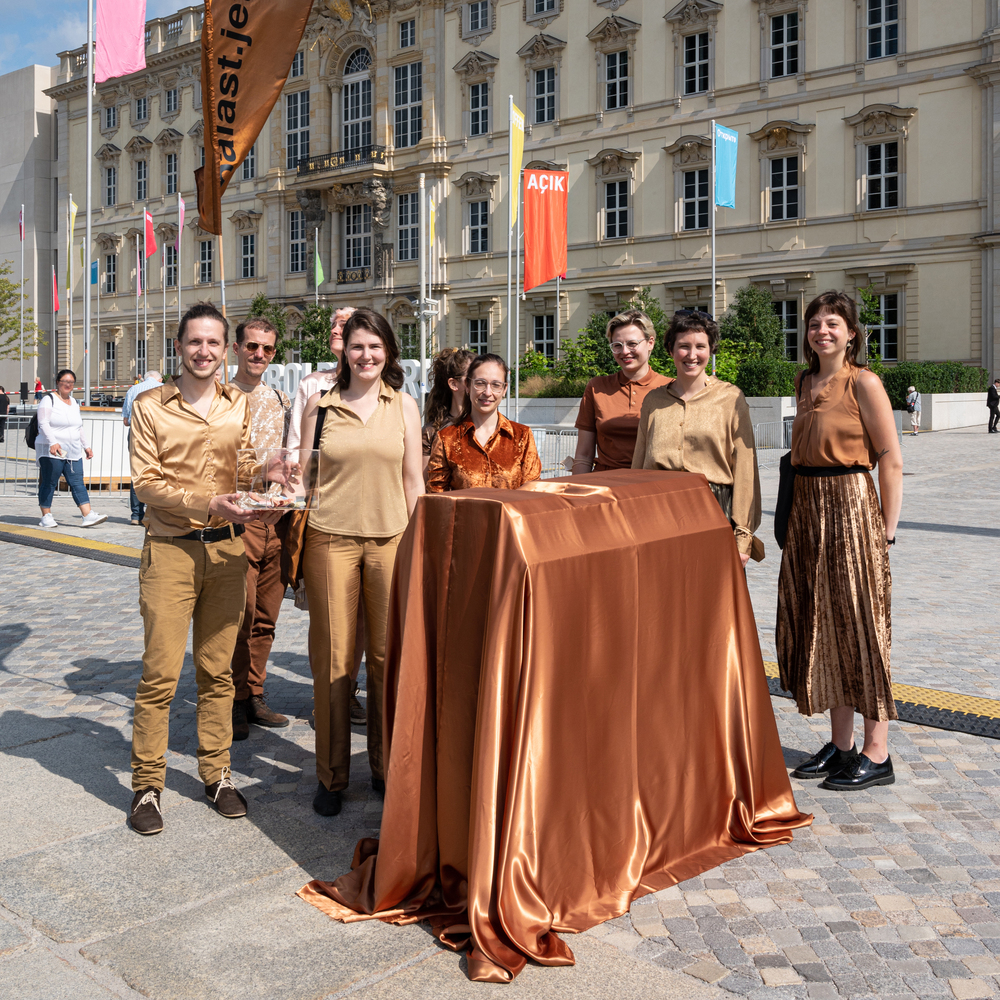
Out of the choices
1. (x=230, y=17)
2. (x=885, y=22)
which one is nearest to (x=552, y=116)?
(x=885, y=22)

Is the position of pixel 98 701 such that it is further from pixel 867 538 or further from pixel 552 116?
pixel 552 116

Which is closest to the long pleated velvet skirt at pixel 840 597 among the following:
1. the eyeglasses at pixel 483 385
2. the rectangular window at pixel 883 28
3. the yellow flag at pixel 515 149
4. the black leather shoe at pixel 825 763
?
the black leather shoe at pixel 825 763

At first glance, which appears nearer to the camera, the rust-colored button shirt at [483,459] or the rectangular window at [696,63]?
the rust-colored button shirt at [483,459]

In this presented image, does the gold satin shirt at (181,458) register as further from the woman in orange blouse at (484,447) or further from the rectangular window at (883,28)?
the rectangular window at (883,28)

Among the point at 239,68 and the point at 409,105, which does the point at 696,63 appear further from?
the point at 239,68

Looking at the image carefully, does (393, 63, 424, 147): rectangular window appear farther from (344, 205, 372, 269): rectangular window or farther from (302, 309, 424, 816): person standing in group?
(302, 309, 424, 816): person standing in group

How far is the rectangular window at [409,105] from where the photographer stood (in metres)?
42.1

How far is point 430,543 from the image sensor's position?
334 centimetres

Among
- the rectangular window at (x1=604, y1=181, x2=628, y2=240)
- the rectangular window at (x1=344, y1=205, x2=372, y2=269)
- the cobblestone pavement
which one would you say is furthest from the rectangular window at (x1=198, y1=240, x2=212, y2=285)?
the cobblestone pavement

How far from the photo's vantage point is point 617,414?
16.1ft

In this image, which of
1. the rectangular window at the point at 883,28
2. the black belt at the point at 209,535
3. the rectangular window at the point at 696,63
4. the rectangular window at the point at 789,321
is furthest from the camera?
the rectangular window at the point at 696,63

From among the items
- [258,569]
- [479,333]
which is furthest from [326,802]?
[479,333]

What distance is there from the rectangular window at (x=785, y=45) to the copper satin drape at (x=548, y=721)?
3263 centimetres

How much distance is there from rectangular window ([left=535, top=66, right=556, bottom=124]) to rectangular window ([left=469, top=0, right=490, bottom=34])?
122 inches
